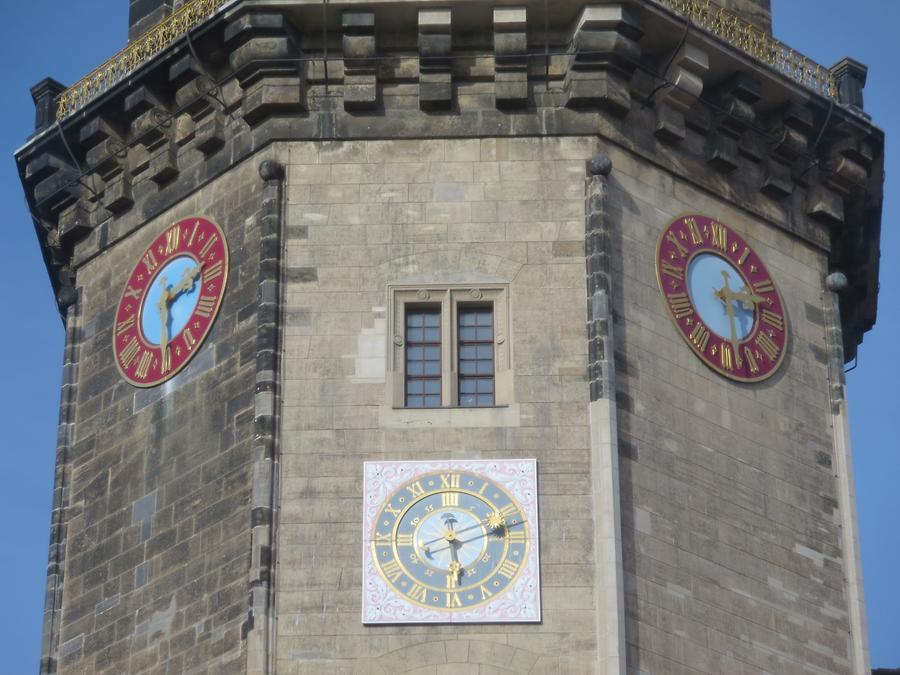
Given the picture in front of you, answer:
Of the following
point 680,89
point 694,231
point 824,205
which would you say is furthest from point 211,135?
point 824,205

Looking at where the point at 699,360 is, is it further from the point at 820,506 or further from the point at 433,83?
the point at 433,83

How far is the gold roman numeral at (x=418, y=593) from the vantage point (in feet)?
117

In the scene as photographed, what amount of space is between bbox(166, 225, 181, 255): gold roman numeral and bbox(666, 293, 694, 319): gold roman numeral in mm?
6842

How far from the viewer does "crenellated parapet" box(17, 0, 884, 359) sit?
1537 inches

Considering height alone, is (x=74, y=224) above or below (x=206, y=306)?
above

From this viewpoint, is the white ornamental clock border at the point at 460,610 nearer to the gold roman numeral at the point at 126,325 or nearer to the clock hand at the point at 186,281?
the clock hand at the point at 186,281

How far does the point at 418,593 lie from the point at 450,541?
790mm

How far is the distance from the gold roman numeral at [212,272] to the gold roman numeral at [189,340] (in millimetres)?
726

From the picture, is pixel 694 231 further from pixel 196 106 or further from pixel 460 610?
pixel 196 106

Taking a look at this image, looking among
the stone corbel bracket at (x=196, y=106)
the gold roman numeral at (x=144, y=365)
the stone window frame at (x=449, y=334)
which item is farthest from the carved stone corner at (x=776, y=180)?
the gold roman numeral at (x=144, y=365)

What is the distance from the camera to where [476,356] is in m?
37.4

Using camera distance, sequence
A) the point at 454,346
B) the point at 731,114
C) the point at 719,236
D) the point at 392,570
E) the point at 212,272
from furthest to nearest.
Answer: the point at 731,114 → the point at 719,236 → the point at 212,272 → the point at 454,346 → the point at 392,570

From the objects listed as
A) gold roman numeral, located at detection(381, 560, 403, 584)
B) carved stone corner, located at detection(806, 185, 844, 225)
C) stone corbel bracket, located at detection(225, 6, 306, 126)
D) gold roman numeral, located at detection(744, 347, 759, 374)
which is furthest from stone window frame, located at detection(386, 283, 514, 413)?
carved stone corner, located at detection(806, 185, 844, 225)

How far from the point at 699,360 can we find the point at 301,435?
5549 mm
